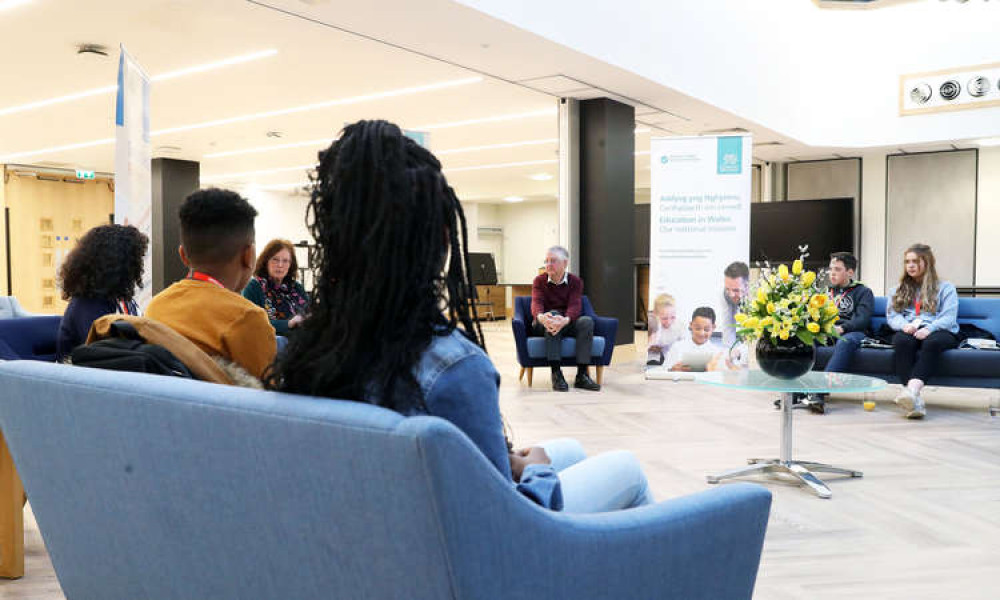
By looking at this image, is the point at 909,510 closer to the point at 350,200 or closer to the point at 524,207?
the point at 350,200

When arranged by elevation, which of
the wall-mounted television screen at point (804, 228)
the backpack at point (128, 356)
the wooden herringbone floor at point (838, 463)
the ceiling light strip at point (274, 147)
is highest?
the ceiling light strip at point (274, 147)

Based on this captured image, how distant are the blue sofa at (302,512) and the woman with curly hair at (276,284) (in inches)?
159

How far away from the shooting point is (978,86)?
10867 mm

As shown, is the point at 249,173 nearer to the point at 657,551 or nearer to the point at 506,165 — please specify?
the point at 506,165

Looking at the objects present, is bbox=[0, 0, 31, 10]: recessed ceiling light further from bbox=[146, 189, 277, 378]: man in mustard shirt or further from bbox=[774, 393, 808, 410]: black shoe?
bbox=[774, 393, 808, 410]: black shoe

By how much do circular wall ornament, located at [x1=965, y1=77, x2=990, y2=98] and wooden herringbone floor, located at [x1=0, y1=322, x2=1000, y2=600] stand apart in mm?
6040

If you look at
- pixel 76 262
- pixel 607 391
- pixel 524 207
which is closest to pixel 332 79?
pixel 607 391

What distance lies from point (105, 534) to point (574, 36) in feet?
20.3

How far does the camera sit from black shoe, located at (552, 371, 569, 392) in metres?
6.83

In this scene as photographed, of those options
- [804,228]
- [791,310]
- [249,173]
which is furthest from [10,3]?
[804,228]

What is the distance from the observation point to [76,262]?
9.62ft

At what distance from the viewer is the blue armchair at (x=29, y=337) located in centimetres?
290

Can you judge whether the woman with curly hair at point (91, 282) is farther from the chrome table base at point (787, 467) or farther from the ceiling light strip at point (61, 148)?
the ceiling light strip at point (61, 148)

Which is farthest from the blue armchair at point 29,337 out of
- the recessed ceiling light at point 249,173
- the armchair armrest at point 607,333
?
the recessed ceiling light at point 249,173
